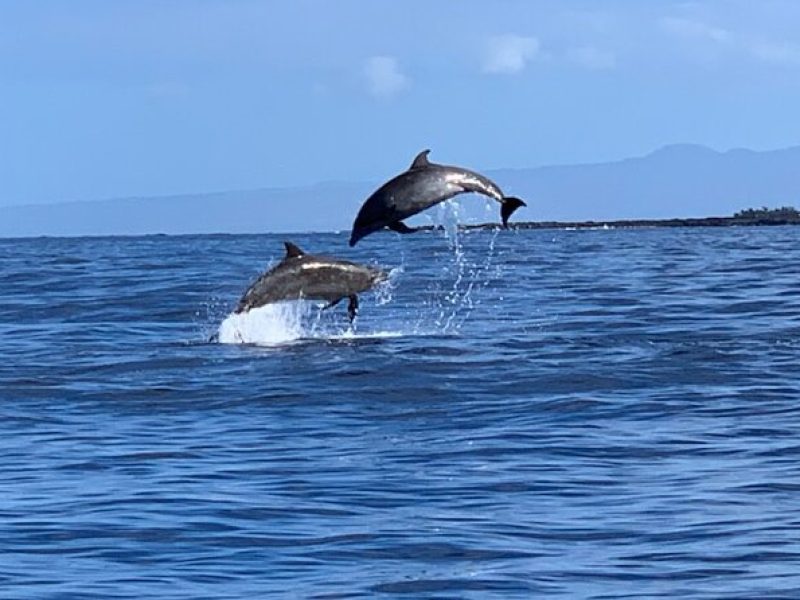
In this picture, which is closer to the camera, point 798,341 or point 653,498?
point 653,498

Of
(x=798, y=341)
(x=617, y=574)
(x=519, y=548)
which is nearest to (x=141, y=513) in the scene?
(x=519, y=548)

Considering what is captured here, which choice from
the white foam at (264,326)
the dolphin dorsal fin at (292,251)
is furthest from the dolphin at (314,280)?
the white foam at (264,326)

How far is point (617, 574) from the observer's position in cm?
1077

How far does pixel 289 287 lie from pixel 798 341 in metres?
5.96

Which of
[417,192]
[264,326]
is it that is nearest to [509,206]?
[417,192]

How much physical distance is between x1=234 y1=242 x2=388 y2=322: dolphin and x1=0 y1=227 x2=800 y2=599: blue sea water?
0.65 m

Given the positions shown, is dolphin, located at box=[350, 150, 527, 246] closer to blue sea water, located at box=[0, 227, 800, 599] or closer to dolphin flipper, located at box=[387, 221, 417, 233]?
dolphin flipper, located at box=[387, 221, 417, 233]

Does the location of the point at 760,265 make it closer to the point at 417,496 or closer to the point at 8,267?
the point at 8,267

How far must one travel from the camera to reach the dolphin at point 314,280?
23.8 meters

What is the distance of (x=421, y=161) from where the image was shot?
1972 centimetres

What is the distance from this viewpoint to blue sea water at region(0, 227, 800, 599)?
1102 cm

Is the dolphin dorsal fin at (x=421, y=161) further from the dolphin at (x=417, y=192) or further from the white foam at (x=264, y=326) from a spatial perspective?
the white foam at (x=264, y=326)

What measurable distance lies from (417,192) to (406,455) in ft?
15.4

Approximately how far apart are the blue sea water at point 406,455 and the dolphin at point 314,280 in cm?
65
